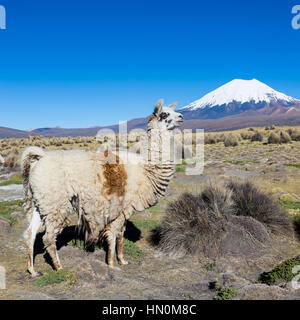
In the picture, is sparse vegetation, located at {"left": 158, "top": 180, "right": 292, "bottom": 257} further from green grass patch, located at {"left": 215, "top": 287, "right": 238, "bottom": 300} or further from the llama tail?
the llama tail

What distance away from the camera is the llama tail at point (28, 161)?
515 cm

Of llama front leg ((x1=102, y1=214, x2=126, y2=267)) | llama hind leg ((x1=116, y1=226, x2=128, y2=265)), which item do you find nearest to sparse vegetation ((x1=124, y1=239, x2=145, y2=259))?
llama hind leg ((x1=116, y1=226, x2=128, y2=265))

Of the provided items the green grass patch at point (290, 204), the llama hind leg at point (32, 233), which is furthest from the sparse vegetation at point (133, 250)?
the green grass patch at point (290, 204)

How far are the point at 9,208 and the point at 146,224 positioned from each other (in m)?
4.65

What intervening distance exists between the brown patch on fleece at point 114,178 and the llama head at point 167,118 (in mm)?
1042

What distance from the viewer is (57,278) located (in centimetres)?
489

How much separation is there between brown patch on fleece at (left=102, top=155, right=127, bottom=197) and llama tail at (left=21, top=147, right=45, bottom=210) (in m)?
1.12

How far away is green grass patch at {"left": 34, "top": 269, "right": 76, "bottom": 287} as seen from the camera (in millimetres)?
4785

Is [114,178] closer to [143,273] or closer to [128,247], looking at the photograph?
[143,273]

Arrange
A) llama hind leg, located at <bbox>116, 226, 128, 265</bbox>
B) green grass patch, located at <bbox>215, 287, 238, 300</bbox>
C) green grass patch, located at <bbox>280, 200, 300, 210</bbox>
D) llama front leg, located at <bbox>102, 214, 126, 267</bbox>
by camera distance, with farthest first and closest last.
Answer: green grass patch, located at <bbox>280, 200, 300, 210</bbox> → llama hind leg, located at <bbox>116, 226, 128, 265</bbox> → llama front leg, located at <bbox>102, 214, 126, 267</bbox> → green grass patch, located at <bbox>215, 287, 238, 300</bbox>

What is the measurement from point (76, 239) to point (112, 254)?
173 cm

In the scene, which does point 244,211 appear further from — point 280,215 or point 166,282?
point 166,282

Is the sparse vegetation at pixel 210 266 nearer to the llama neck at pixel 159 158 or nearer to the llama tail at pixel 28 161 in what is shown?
the llama neck at pixel 159 158
